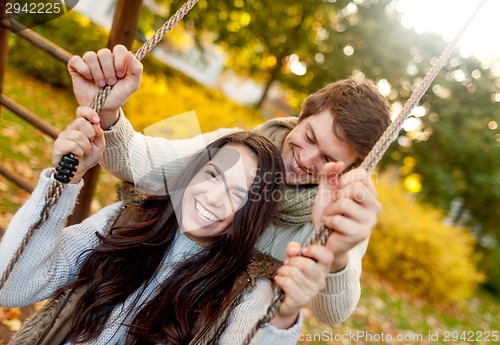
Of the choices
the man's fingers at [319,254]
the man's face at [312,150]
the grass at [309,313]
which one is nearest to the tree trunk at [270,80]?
the grass at [309,313]

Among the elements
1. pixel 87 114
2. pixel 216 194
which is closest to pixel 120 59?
pixel 87 114

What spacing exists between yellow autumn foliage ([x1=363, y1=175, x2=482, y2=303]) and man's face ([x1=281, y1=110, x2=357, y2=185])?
4860 millimetres

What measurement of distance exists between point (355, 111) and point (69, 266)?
4.16ft

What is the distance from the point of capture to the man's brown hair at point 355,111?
180 cm

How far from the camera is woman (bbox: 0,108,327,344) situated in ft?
4.45

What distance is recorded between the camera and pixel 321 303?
1426mm

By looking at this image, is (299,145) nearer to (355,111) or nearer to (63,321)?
(355,111)

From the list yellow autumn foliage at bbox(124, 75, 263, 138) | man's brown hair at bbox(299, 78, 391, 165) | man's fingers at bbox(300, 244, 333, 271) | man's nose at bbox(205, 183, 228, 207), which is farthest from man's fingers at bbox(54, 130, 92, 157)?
yellow autumn foliage at bbox(124, 75, 263, 138)

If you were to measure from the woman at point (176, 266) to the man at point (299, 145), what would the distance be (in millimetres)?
208

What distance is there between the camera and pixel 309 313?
409cm

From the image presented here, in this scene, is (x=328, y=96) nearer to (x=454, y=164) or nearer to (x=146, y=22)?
(x=146, y=22)

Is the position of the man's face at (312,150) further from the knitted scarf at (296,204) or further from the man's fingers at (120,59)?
the man's fingers at (120,59)

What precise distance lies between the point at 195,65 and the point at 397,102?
13.6 meters

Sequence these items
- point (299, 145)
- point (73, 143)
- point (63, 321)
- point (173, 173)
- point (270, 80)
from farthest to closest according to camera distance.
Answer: point (270, 80)
point (299, 145)
point (173, 173)
point (63, 321)
point (73, 143)
